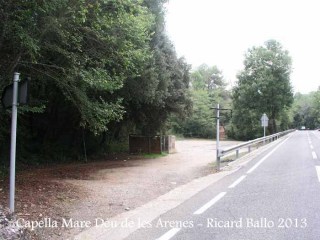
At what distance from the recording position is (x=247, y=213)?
7613mm

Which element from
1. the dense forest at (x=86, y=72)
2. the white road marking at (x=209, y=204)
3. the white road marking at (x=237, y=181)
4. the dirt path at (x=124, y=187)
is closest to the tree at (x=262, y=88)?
the dense forest at (x=86, y=72)

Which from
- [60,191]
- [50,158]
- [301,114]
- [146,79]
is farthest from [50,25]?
[301,114]

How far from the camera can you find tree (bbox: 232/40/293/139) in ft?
189

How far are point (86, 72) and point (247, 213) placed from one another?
230 inches

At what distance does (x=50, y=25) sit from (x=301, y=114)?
15295 cm

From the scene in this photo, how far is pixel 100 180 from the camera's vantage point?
514 inches

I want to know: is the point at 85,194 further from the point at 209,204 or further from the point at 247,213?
the point at 247,213

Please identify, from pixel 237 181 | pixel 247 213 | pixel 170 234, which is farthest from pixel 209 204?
pixel 237 181

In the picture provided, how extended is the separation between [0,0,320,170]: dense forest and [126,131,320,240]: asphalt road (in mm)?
4529

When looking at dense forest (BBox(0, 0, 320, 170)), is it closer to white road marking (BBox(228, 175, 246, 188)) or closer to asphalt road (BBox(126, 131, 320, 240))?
white road marking (BBox(228, 175, 246, 188))

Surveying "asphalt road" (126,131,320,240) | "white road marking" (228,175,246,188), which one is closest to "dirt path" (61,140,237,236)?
"asphalt road" (126,131,320,240)

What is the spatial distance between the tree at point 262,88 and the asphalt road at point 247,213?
155ft

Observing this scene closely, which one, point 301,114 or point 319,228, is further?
point 301,114

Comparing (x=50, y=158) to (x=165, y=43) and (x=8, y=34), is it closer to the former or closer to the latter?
(x=165, y=43)
